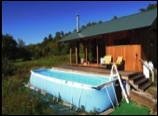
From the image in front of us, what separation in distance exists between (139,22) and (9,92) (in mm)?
9526

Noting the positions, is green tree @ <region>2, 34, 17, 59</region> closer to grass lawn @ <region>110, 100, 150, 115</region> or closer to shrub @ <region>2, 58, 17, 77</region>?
shrub @ <region>2, 58, 17, 77</region>

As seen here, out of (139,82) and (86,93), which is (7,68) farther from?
(139,82)

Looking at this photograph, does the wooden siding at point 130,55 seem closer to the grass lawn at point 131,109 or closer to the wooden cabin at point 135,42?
the wooden cabin at point 135,42

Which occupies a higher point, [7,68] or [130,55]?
[130,55]

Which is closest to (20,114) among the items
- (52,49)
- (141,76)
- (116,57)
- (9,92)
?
(9,92)

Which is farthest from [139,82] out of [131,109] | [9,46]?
[9,46]

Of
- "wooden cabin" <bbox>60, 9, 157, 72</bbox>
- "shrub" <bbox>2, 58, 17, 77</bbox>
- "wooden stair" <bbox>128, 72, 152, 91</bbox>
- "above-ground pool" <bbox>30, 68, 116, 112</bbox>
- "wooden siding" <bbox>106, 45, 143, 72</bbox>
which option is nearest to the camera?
"above-ground pool" <bbox>30, 68, 116, 112</bbox>

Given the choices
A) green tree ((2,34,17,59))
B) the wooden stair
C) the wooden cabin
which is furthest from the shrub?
green tree ((2,34,17,59))

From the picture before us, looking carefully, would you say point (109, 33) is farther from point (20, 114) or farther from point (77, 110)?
point (20, 114)

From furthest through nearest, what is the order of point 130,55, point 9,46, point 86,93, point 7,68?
point 9,46 → point 7,68 → point 130,55 → point 86,93

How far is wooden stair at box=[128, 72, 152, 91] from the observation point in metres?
10.7

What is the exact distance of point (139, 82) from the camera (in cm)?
1138

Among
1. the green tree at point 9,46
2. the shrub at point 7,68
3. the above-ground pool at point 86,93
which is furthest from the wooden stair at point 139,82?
the green tree at point 9,46

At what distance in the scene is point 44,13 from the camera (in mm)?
21938
